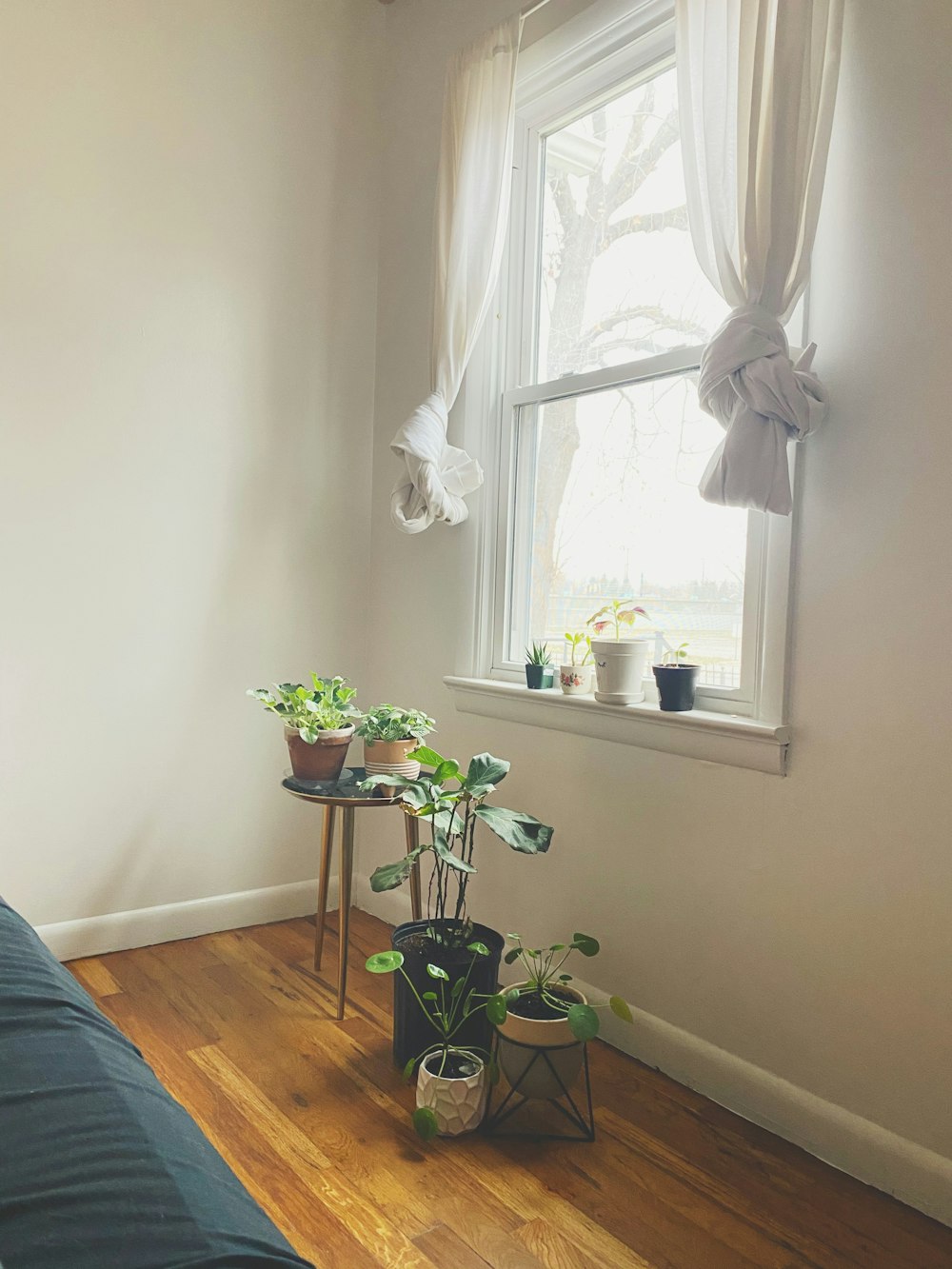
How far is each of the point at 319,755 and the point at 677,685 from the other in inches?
35.8

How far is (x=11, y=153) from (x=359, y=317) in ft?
3.53

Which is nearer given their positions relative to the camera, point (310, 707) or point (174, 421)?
point (310, 707)

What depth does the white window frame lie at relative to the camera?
1.94 m

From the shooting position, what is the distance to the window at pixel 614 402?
2145 millimetres

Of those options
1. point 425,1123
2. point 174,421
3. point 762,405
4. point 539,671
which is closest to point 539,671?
point 539,671

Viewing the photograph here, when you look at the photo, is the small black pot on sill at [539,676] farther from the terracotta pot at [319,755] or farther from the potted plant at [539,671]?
the terracotta pot at [319,755]

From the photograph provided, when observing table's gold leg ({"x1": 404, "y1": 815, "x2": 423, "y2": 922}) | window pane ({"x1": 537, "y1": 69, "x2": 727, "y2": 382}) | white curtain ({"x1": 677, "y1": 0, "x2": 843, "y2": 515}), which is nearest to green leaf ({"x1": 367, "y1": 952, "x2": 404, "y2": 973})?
table's gold leg ({"x1": 404, "y1": 815, "x2": 423, "y2": 922})

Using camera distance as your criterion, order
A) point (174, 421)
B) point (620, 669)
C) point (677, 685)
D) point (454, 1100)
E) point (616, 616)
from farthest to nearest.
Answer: point (174, 421), point (616, 616), point (620, 669), point (677, 685), point (454, 1100)

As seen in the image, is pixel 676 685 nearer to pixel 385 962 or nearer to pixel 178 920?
pixel 385 962

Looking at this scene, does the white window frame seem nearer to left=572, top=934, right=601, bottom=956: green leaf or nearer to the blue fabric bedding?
left=572, top=934, right=601, bottom=956: green leaf

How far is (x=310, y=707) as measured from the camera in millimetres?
2414

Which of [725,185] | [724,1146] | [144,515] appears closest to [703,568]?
[725,185]

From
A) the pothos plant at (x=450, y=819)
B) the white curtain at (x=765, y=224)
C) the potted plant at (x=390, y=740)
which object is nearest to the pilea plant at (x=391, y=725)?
the potted plant at (x=390, y=740)

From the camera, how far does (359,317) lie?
314 cm
